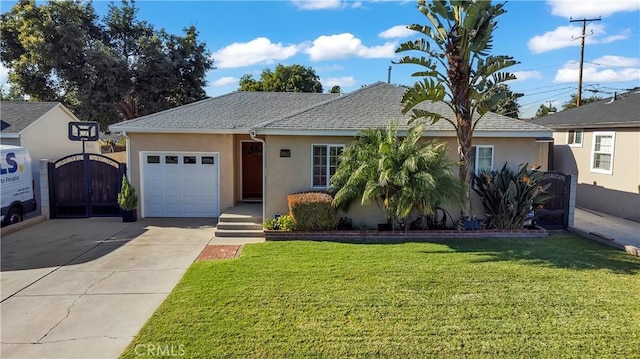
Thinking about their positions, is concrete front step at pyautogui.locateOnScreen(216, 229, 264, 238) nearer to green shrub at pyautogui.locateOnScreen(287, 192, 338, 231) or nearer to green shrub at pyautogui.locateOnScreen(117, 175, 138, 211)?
green shrub at pyautogui.locateOnScreen(287, 192, 338, 231)

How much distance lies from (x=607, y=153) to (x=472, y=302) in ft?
40.9

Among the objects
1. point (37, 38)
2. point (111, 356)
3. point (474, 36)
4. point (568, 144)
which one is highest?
point (37, 38)

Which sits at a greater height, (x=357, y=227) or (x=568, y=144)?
(x=568, y=144)

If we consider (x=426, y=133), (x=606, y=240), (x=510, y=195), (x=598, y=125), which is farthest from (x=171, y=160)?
(x=598, y=125)

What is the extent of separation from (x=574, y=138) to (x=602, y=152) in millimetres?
2105

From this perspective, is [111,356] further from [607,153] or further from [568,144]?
[568,144]

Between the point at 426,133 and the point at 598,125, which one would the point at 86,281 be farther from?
the point at 598,125

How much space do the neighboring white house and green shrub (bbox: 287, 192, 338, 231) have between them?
1016 cm

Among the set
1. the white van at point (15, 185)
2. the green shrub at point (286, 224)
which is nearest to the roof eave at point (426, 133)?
the green shrub at point (286, 224)

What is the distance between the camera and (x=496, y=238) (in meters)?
10.4

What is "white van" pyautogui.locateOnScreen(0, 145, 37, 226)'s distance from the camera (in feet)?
37.1

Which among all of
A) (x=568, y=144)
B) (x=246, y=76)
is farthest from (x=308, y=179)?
(x=246, y=76)

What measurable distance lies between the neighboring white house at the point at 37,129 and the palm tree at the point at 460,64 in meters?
13.9

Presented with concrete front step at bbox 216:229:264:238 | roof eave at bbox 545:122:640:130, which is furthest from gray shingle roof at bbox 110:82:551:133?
roof eave at bbox 545:122:640:130
